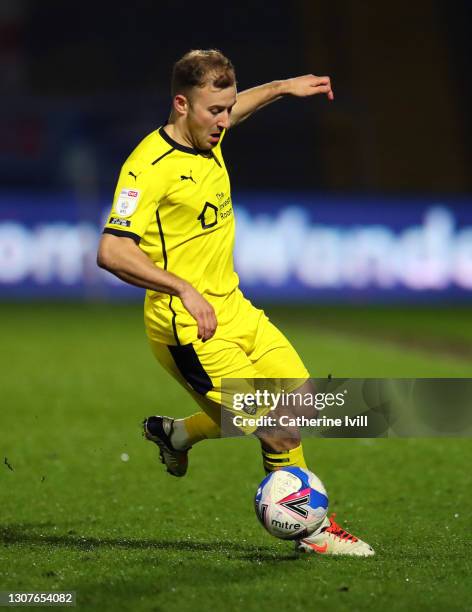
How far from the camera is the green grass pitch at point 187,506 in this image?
4559 mm

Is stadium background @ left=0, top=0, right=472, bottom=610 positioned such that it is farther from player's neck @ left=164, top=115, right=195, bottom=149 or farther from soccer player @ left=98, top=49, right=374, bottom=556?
player's neck @ left=164, top=115, right=195, bottom=149

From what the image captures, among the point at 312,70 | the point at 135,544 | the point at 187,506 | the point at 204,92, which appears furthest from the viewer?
the point at 312,70

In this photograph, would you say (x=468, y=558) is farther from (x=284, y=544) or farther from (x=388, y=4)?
(x=388, y=4)

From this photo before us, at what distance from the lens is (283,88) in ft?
20.1

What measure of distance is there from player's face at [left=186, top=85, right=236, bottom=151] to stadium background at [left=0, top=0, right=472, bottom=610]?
72.5 inches

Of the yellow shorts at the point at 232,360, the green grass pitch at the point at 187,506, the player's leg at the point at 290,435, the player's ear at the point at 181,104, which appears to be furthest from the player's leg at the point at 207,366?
the player's ear at the point at 181,104

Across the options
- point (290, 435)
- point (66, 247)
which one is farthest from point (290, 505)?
point (66, 247)

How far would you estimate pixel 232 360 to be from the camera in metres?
5.30

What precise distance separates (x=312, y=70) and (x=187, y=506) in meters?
25.9

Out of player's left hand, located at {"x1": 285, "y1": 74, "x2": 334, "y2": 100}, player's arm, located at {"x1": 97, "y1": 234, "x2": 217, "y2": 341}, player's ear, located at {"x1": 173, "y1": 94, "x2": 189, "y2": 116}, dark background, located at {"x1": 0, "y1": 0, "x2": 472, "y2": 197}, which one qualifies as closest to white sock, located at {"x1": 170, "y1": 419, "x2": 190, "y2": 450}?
player's arm, located at {"x1": 97, "y1": 234, "x2": 217, "y2": 341}

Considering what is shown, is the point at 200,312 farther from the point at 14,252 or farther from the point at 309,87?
the point at 14,252

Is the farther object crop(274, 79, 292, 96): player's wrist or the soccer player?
crop(274, 79, 292, 96): player's wrist

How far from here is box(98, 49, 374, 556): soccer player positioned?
503cm

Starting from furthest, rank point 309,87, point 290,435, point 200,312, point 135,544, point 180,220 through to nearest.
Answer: point 309,87 < point 135,544 < point 290,435 < point 180,220 < point 200,312
